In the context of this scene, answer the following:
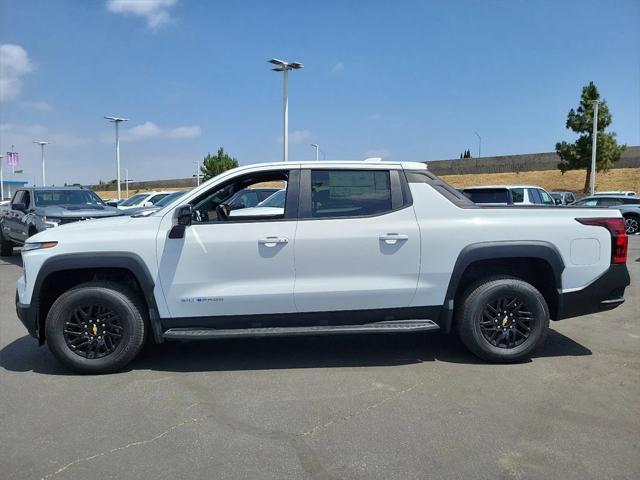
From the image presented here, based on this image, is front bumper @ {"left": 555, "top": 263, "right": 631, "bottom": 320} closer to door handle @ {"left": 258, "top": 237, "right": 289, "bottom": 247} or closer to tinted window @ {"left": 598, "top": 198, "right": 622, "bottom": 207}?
door handle @ {"left": 258, "top": 237, "right": 289, "bottom": 247}

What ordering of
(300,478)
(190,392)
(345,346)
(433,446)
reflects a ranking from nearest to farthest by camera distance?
1. (300,478)
2. (433,446)
3. (190,392)
4. (345,346)

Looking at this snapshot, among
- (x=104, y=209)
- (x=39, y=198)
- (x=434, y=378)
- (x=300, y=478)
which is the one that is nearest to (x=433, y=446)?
(x=300, y=478)

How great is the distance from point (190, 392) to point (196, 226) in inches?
54.6

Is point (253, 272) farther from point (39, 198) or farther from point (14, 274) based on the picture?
point (39, 198)

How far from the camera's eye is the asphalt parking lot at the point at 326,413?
3178mm

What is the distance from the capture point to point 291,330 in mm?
4645

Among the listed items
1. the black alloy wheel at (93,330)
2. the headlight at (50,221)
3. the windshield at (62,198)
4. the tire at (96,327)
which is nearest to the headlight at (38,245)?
the tire at (96,327)

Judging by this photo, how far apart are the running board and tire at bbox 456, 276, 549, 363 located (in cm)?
37

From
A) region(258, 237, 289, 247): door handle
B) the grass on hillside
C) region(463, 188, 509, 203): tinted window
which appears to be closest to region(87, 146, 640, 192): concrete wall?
the grass on hillside

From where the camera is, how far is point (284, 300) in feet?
15.2

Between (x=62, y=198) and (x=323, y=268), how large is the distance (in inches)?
376

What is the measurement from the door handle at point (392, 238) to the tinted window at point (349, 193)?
247mm

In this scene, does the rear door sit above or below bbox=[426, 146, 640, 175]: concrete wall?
below

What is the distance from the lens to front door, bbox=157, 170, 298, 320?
459 cm
